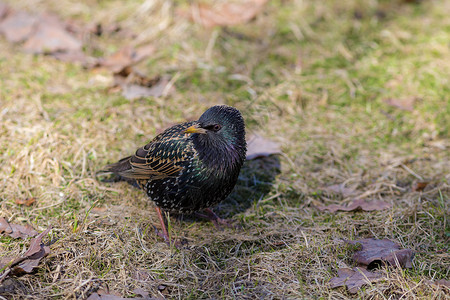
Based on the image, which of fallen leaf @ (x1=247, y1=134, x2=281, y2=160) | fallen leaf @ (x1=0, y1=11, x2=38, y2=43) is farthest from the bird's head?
fallen leaf @ (x1=0, y1=11, x2=38, y2=43)

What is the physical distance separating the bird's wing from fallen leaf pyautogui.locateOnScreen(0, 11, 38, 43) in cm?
309

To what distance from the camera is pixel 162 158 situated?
12.6 feet

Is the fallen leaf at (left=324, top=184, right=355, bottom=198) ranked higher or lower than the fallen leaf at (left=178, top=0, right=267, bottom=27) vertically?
lower

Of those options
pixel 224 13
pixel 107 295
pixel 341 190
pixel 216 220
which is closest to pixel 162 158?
pixel 216 220

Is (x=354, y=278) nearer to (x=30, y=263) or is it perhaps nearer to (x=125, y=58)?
(x=30, y=263)

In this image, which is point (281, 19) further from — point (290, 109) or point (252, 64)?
point (290, 109)

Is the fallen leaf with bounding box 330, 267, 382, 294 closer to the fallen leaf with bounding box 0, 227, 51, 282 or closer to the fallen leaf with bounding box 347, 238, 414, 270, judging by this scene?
the fallen leaf with bounding box 347, 238, 414, 270

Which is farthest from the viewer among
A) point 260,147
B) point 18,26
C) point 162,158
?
point 18,26

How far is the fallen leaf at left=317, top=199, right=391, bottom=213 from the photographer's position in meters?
3.98

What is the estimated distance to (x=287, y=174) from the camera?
4562mm

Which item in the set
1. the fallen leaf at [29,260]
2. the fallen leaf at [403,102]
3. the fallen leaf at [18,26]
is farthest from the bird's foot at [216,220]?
the fallen leaf at [18,26]

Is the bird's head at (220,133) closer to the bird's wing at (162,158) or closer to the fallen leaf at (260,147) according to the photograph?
the bird's wing at (162,158)

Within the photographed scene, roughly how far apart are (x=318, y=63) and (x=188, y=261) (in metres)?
3.76

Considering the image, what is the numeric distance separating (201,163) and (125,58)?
2.65 metres
